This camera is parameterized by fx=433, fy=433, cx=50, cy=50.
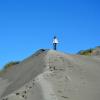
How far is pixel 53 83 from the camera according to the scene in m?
15.3

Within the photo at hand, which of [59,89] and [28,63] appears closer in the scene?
[59,89]

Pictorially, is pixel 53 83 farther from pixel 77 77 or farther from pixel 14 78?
pixel 14 78

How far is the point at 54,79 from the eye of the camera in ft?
51.2

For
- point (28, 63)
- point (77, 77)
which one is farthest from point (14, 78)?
point (77, 77)

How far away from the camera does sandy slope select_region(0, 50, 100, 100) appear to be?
47.9 ft

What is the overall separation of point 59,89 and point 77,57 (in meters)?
4.60

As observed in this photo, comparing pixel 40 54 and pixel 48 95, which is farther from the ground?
pixel 40 54

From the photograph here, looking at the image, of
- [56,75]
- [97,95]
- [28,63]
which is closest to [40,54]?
[28,63]

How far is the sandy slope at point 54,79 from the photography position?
14.6 metres

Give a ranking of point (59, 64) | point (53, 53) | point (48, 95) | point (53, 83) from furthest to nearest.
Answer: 1. point (53, 53)
2. point (59, 64)
3. point (53, 83)
4. point (48, 95)

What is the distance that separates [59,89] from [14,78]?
4985 millimetres

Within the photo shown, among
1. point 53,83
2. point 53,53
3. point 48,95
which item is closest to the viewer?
point 48,95

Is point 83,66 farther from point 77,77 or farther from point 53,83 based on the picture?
point 53,83

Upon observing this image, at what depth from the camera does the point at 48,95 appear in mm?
14227
